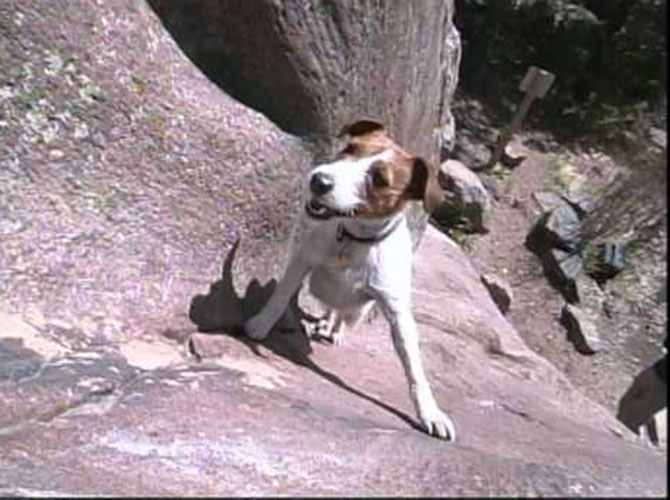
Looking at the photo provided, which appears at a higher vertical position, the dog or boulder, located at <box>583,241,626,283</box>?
boulder, located at <box>583,241,626,283</box>

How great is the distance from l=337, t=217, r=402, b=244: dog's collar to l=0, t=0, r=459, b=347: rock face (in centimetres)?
50

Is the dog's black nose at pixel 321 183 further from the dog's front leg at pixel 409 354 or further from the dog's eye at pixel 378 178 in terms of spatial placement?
the dog's front leg at pixel 409 354

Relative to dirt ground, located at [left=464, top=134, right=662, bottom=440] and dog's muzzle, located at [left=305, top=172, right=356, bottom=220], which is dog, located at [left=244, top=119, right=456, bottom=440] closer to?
dog's muzzle, located at [left=305, top=172, right=356, bottom=220]

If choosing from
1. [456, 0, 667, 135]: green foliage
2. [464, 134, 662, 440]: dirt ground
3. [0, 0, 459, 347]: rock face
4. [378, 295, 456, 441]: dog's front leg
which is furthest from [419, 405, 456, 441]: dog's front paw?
[0, 0, 459, 347]: rock face

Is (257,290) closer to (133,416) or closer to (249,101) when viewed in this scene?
(249,101)

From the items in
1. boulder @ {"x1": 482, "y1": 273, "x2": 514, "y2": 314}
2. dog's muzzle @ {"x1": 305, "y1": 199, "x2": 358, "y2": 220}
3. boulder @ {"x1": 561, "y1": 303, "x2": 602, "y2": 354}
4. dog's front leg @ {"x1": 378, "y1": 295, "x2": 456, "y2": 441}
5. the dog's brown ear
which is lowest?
dog's front leg @ {"x1": 378, "y1": 295, "x2": 456, "y2": 441}

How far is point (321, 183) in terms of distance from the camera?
3.10 metres

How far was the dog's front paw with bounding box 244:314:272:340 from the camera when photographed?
3.63 metres

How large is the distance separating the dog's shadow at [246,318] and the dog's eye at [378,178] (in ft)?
2.42

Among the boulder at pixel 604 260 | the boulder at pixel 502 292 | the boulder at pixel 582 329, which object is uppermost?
the boulder at pixel 604 260

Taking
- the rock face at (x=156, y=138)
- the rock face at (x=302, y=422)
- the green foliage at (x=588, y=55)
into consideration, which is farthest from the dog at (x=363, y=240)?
the green foliage at (x=588, y=55)

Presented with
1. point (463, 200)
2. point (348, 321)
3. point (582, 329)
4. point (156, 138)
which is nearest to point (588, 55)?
point (582, 329)

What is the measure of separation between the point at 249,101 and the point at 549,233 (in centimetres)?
295

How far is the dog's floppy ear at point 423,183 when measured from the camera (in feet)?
10.4
